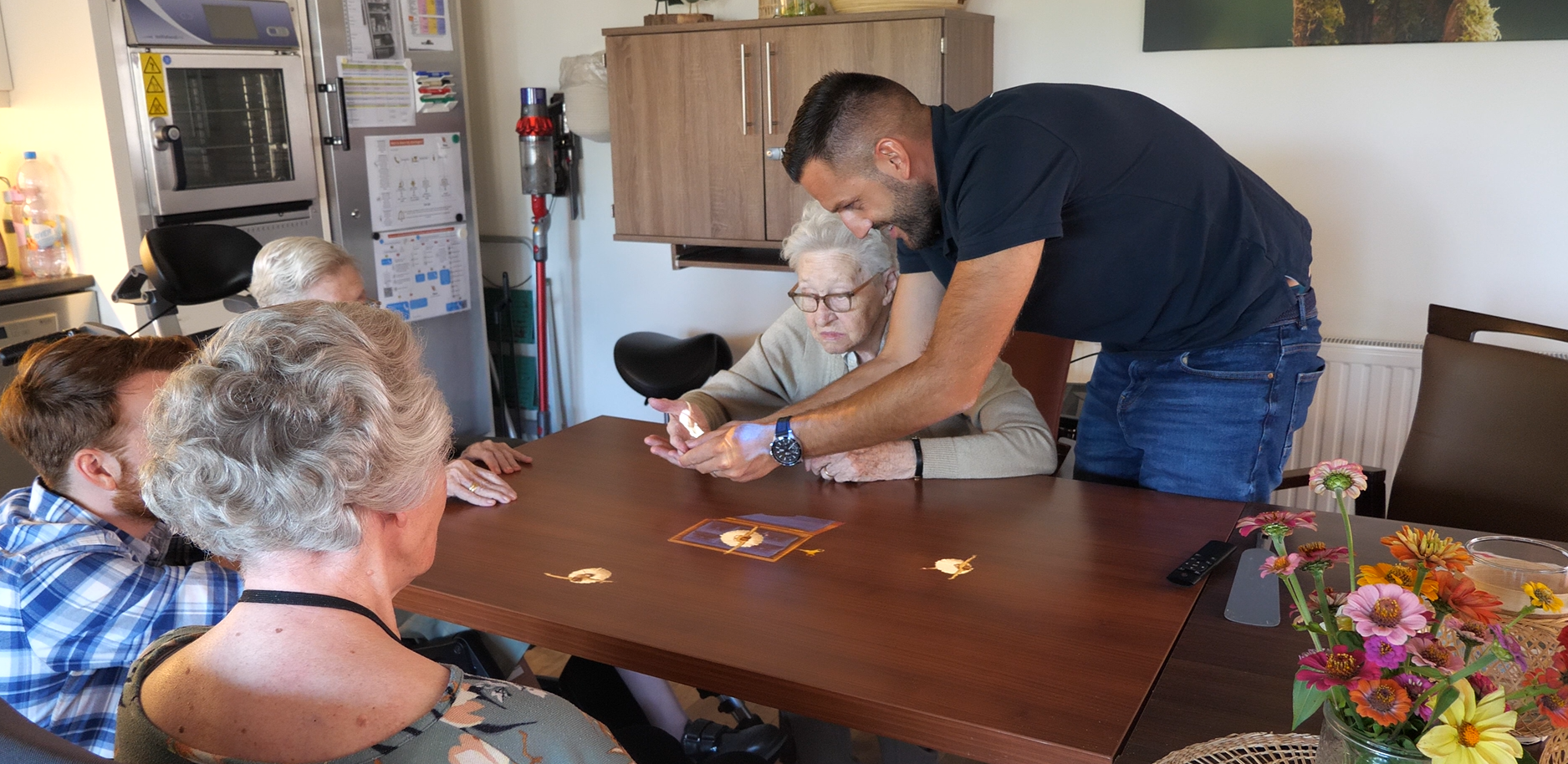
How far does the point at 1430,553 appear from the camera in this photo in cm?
85

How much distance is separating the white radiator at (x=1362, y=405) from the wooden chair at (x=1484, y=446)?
87cm

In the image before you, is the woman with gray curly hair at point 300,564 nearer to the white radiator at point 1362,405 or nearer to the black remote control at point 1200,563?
the black remote control at point 1200,563

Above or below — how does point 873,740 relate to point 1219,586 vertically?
below

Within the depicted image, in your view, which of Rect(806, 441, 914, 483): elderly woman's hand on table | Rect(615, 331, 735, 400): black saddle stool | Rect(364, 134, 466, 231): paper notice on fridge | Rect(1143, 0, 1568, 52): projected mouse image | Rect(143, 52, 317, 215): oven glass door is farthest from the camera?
Rect(364, 134, 466, 231): paper notice on fridge

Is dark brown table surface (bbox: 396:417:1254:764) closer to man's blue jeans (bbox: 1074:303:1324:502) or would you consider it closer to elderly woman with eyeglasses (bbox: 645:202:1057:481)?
elderly woman with eyeglasses (bbox: 645:202:1057:481)

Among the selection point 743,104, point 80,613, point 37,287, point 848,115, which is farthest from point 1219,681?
point 37,287

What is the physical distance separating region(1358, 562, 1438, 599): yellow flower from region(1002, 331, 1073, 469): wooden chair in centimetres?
183

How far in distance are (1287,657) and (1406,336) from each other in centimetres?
225

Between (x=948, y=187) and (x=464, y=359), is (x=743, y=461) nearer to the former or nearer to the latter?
(x=948, y=187)

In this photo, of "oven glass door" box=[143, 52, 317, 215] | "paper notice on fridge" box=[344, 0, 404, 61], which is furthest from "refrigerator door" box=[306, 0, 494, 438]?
"oven glass door" box=[143, 52, 317, 215]

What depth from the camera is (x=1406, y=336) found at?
319cm

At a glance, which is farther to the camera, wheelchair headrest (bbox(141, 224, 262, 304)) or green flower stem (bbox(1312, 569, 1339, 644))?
wheelchair headrest (bbox(141, 224, 262, 304))

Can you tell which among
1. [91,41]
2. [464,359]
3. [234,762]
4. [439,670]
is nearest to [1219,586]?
[439,670]

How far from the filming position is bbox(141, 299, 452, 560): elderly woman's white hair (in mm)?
945
